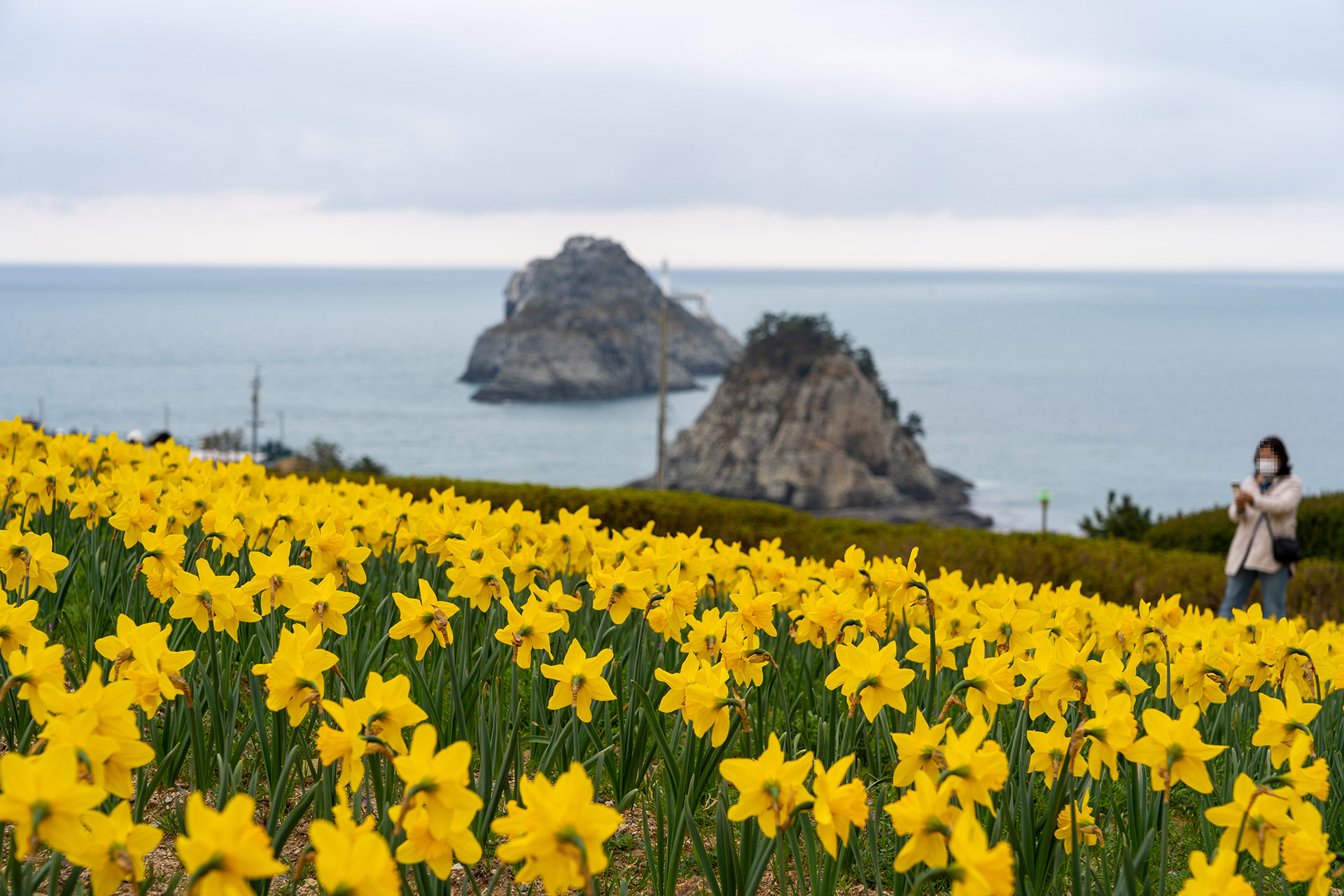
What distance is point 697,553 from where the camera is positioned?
3736mm

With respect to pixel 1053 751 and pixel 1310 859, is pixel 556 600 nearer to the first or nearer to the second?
pixel 1053 751

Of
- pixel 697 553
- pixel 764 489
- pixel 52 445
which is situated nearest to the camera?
pixel 697 553

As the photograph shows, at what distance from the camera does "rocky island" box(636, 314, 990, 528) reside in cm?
6291

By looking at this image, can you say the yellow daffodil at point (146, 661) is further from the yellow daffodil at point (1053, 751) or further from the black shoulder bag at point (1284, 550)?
the black shoulder bag at point (1284, 550)

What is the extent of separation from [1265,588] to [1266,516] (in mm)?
634

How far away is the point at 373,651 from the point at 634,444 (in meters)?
90.1

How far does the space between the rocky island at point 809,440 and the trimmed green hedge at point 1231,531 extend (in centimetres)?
4599

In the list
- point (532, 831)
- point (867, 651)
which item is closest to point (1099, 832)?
point (867, 651)

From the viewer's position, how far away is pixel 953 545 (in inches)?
400

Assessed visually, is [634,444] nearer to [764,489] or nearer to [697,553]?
[764,489]

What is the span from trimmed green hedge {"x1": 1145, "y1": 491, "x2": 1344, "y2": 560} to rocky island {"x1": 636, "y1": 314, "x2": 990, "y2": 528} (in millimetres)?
45988

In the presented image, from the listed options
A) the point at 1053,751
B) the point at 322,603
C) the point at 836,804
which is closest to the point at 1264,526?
the point at 1053,751

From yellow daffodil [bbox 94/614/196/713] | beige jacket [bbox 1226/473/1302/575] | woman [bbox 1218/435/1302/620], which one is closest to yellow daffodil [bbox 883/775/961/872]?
yellow daffodil [bbox 94/614/196/713]

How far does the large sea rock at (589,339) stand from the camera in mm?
120562
